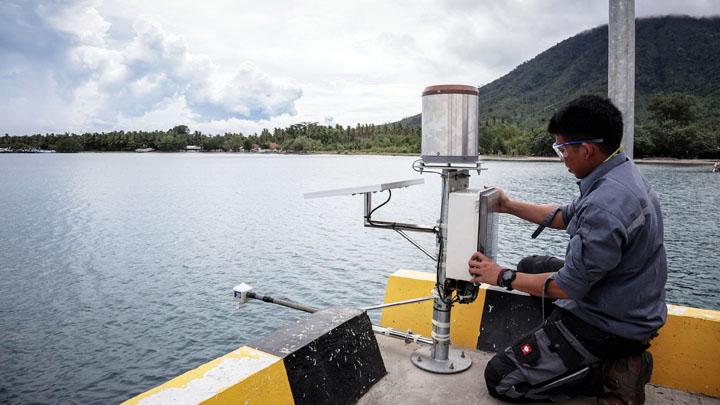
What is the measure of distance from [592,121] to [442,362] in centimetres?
190

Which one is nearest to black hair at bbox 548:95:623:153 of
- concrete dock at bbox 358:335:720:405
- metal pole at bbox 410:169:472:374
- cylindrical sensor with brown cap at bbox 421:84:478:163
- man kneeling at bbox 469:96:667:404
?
man kneeling at bbox 469:96:667:404

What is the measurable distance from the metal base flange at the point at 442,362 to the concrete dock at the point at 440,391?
3 centimetres

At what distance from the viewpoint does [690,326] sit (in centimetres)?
339

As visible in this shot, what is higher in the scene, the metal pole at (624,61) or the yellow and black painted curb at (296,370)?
the metal pole at (624,61)

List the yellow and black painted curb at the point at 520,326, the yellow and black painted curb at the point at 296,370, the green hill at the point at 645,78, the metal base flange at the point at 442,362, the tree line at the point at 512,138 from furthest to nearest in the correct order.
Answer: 1. the green hill at the point at 645,78
2. the tree line at the point at 512,138
3. the metal base flange at the point at 442,362
4. the yellow and black painted curb at the point at 520,326
5. the yellow and black painted curb at the point at 296,370

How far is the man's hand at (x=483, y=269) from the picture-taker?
2987 mm

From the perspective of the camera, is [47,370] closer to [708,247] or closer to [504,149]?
[708,247]

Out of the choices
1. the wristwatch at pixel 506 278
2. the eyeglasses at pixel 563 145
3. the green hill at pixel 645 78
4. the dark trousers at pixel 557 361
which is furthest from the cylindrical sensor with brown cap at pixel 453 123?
the green hill at pixel 645 78

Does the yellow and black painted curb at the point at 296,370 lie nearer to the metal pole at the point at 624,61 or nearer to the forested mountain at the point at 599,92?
the metal pole at the point at 624,61

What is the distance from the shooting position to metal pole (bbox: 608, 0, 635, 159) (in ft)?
10.5

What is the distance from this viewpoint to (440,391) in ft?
10.7

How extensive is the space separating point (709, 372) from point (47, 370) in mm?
Result: 9184

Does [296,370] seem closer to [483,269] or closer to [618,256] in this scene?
[483,269]

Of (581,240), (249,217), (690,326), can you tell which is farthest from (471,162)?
(249,217)
